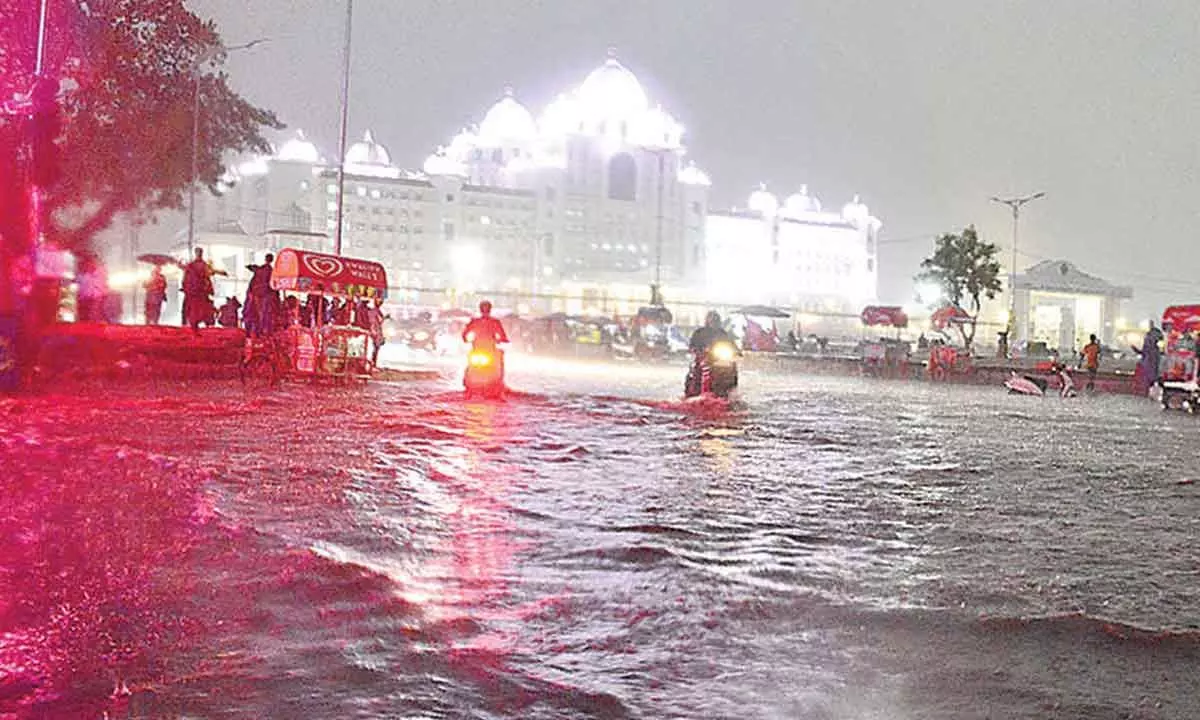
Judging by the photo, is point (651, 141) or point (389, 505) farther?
point (651, 141)

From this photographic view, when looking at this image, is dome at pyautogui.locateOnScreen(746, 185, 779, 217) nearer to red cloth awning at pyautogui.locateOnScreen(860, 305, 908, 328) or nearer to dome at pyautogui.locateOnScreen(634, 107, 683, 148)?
dome at pyautogui.locateOnScreen(634, 107, 683, 148)

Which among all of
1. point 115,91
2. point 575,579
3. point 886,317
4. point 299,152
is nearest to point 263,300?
point 115,91

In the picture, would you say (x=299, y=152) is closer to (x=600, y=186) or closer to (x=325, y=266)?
(x=600, y=186)

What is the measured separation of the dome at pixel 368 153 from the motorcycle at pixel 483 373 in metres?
94.9

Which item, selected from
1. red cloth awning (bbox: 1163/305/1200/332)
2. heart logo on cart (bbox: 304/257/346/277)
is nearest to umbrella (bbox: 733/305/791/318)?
red cloth awning (bbox: 1163/305/1200/332)

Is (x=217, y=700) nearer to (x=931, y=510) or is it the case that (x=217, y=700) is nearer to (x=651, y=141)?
(x=931, y=510)

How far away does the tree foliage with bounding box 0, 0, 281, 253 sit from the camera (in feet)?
86.8

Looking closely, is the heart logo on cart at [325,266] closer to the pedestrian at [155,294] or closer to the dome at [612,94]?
the pedestrian at [155,294]

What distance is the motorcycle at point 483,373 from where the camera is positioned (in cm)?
1736

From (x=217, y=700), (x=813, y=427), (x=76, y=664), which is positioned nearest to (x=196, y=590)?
(x=76, y=664)

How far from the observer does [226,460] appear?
931 cm

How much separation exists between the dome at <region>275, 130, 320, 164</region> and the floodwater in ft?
303

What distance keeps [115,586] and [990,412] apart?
17082 mm

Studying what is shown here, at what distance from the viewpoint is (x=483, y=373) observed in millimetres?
17453
